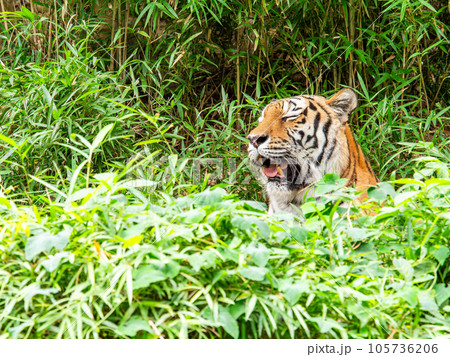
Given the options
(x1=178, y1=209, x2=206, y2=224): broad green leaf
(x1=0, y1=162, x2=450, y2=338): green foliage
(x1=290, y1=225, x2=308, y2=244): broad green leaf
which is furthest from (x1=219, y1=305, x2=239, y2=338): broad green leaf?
(x1=290, y1=225, x2=308, y2=244): broad green leaf

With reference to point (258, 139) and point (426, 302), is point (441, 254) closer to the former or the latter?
point (426, 302)

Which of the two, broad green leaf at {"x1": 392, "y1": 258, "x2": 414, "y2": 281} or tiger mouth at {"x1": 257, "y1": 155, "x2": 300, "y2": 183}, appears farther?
tiger mouth at {"x1": 257, "y1": 155, "x2": 300, "y2": 183}

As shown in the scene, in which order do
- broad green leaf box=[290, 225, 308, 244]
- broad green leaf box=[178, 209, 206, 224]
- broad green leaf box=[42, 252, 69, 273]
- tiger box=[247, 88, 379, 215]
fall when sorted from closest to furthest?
1. broad green leaf box=[42, 252, 69, 273]
2. broad green leaf box=[178, 209, 206, 224]
3. broad green leaf box=[290, 225, 308, 244]
4. tiger box=[247, 88, 379, 215]

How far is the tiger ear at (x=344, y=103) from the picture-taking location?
3377 mm

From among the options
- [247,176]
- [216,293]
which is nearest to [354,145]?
[247,176]

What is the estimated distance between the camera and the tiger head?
10.6ft

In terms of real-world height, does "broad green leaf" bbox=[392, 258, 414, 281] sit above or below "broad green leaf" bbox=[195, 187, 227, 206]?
below

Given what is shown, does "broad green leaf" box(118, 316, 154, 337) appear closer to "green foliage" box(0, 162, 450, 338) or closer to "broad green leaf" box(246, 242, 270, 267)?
"green foliage" box(0, 162, 450, 338)

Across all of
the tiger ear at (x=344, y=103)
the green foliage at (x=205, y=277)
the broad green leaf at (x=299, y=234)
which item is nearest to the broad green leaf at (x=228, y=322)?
the green foliage at (x=205, y=277)

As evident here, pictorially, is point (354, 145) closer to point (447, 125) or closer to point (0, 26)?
point (447, 125)

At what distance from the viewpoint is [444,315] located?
1992 mm

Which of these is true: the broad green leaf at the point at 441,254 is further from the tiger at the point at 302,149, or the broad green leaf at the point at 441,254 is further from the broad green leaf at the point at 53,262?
the broad green leaf at the point at 53,262

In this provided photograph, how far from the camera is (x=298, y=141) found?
10.9ft

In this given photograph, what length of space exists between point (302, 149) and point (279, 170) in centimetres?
18
